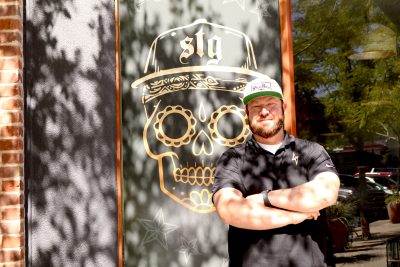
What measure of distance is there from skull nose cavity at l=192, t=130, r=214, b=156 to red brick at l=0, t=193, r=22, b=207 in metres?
1.67

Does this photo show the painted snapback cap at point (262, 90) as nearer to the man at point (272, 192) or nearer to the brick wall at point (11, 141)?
the man at point (272, 192)

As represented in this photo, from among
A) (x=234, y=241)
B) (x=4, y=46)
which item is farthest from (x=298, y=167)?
(x=4, y=46)

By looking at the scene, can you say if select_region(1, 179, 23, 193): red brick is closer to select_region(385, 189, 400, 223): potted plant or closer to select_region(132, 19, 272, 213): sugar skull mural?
select_region(132, 19, 272, 213): sugar skull mural

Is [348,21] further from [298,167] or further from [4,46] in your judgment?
[4,46]

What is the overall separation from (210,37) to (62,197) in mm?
2096

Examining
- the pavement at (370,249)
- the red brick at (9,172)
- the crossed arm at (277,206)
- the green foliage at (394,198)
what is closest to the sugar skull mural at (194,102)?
the red brick at (9,172)

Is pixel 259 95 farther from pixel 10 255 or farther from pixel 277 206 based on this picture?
pixel 10 255

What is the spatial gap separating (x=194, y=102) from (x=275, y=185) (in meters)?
1.99

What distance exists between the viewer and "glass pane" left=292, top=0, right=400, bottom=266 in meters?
4.79

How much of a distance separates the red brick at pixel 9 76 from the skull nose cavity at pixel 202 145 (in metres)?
1.76

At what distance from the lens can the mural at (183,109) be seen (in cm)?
464

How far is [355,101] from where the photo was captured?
4871 mm

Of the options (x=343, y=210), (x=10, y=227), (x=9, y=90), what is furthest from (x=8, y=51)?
(x=343, y=210)

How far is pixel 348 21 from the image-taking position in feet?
16.1
